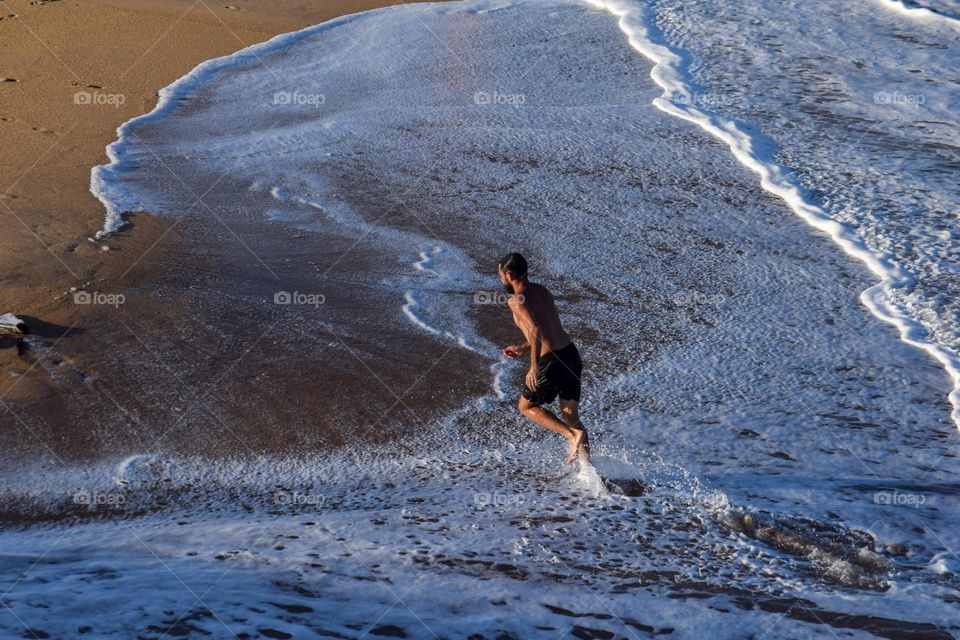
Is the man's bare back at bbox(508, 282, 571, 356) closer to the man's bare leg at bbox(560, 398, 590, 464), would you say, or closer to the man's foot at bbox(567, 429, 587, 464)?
the man's bare leg at bbox(560, 398, 590, 464)

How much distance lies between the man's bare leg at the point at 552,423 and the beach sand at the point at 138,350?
3.01 feet

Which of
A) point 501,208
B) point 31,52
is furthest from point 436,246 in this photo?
point 31,52

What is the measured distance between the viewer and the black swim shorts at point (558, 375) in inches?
240

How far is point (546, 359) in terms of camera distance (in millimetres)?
6098

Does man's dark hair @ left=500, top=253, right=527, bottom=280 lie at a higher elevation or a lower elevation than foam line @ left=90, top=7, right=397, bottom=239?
lower

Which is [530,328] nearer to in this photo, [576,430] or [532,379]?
[532,379]

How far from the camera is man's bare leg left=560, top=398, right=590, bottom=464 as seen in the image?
6.09 metres

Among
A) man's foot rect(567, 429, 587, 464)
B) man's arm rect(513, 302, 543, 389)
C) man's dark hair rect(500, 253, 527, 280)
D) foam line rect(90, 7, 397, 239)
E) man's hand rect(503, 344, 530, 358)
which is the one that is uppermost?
foam line rect(90, 7, 397, 239)

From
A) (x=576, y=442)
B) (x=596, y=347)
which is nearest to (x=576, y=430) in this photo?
(x=576, y=442)

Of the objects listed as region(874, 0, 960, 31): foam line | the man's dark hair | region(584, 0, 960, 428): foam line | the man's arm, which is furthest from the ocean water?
the man's dark hair

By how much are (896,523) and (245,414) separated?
412 centimetres

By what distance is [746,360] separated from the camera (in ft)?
24.9

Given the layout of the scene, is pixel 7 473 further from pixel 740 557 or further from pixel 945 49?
pixel 945 49

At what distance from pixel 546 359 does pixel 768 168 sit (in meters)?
6.02
